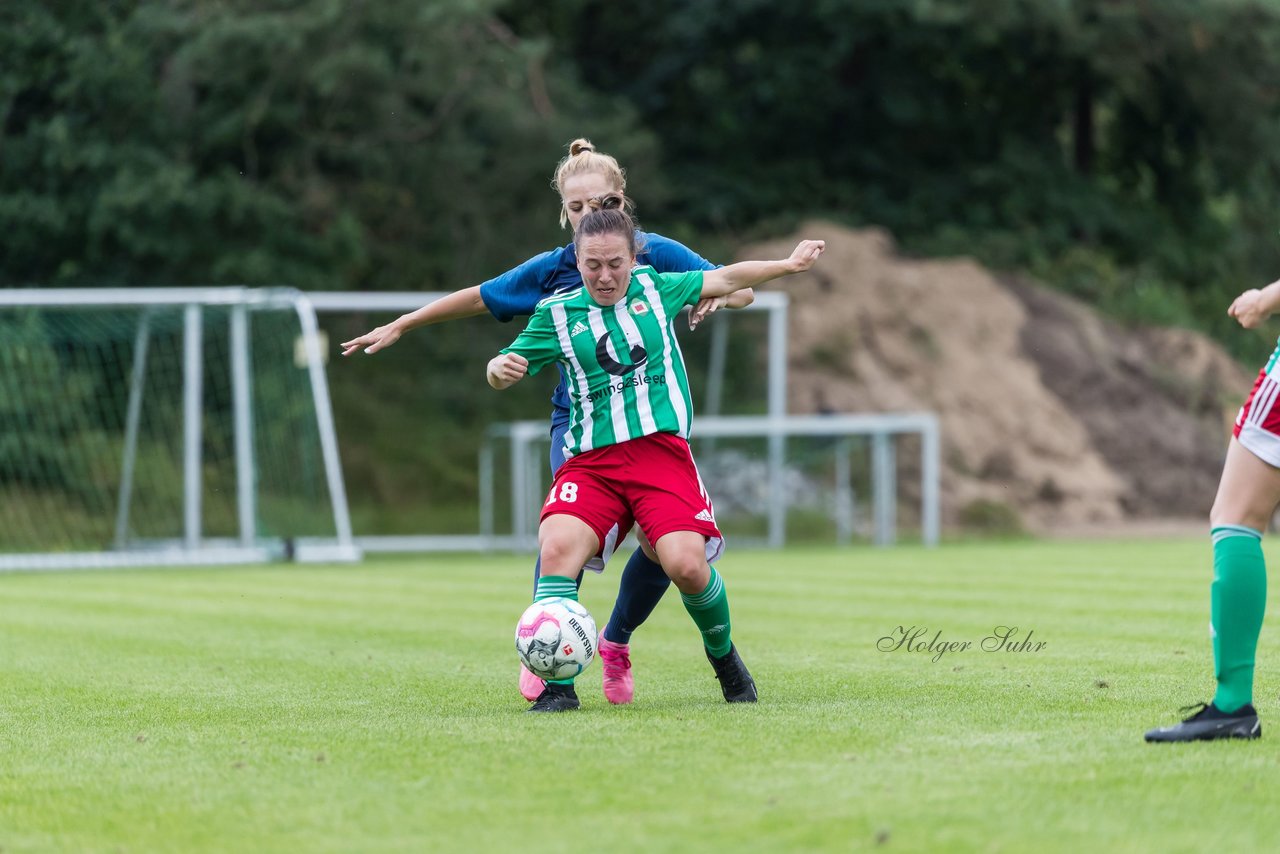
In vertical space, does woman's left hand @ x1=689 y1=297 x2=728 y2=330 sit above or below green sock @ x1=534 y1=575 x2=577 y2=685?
above

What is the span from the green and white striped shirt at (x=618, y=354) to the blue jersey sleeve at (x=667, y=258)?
0.33m

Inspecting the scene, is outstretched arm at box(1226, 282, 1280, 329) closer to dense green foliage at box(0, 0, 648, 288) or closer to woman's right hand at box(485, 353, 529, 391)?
woman's right hand at box(485, 353, 529, 391)

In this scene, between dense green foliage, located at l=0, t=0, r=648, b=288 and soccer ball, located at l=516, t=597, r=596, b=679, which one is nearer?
soccer ball, located at l=516, t=597, r=596, b=679

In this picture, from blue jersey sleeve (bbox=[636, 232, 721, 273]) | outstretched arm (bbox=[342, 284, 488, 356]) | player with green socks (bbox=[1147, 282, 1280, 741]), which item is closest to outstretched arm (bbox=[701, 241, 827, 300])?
blue jersey sleeve (bbox=[636, 232, 721, 273])

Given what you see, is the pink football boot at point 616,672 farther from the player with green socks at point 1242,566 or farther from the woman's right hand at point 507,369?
the player with green socks at point 1242,566

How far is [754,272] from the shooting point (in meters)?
5.85

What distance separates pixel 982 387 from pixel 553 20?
10.3m

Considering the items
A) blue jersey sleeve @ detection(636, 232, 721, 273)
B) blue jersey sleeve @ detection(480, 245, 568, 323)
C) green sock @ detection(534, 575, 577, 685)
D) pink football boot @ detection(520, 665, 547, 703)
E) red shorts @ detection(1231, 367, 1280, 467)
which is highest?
blue jersey sleeve @ detection(636, 232, 721, 273)

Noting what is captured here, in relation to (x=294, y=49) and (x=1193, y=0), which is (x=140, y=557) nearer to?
(x=294, y=49)

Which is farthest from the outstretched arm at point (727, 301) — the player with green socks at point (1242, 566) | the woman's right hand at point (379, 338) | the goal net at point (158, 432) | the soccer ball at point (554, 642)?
the goal net at point (158, 432)

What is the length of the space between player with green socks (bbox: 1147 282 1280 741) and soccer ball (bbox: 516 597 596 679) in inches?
70.7

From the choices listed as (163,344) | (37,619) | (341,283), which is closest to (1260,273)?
(341,283)

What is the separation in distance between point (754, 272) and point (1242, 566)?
1.86 m

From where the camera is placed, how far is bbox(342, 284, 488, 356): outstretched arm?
608 cm
